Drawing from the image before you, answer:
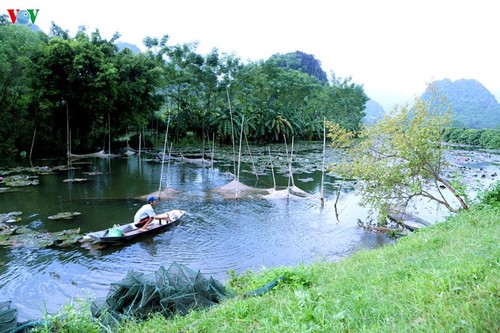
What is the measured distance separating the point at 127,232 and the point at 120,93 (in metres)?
19.3

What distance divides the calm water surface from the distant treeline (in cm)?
3509

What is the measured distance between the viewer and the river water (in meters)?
8.12

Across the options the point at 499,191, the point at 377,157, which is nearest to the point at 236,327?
the point at 377,157

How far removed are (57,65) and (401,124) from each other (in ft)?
71.8

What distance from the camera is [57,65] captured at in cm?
2372

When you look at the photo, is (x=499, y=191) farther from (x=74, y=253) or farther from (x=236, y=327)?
(x=74, y=253)

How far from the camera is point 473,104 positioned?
96.7m

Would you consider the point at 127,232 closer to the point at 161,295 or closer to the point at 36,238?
the point at 36,238

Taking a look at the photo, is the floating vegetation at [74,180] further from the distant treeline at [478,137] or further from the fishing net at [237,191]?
the distant treeline at [478,137]

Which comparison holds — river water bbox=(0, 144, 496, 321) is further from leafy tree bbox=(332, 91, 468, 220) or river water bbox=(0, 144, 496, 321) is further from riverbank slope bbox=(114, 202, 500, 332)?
riverbank slope bbox=(114, 202, 500, 332)

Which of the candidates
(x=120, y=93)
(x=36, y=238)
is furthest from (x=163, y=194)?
(x=120, y=93)

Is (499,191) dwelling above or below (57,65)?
below

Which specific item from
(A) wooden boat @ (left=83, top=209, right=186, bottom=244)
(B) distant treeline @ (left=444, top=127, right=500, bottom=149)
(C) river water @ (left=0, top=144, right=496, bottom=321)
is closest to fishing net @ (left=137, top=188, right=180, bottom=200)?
(C) river water @ (left=0, top=144, right=496, bottom=321)

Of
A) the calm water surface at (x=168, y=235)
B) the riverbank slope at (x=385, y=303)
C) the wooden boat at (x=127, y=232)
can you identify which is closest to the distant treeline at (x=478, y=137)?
the calm water surface at (x=168, y=235)
